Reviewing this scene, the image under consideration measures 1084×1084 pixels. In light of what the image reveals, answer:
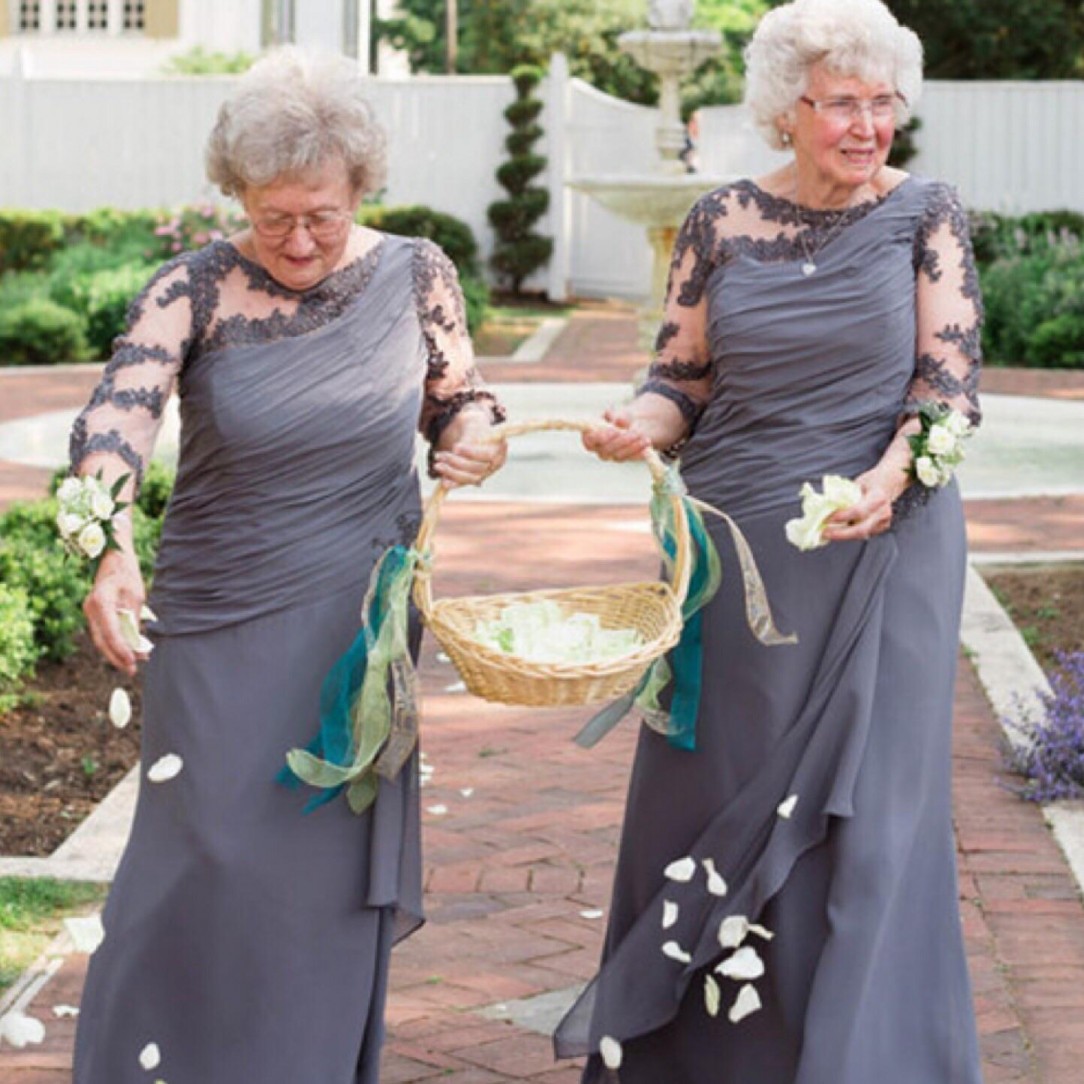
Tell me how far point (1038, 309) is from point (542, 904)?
13.6 metres

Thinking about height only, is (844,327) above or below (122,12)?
above

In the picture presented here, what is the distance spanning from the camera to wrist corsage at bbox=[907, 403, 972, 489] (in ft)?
13.0

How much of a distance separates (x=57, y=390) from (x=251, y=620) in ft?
42.5

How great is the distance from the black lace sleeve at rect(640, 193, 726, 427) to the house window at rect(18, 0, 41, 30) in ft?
99.5

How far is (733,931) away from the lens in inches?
161

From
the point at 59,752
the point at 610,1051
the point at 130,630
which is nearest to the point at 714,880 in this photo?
the point at 610,1051

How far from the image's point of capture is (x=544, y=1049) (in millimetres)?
4621

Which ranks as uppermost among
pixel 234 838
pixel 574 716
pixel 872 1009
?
pixel 234 838

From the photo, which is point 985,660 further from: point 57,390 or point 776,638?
point 57,390

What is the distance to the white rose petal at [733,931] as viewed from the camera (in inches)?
161

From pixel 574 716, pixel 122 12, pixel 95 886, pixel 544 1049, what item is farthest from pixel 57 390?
pixel 122 12

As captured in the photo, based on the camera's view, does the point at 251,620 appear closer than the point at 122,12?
Yes

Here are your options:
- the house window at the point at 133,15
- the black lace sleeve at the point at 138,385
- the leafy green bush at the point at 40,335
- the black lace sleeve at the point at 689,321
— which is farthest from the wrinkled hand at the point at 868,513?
the house window at the point at 133,15

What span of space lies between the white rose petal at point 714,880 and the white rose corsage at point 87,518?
1219mm
